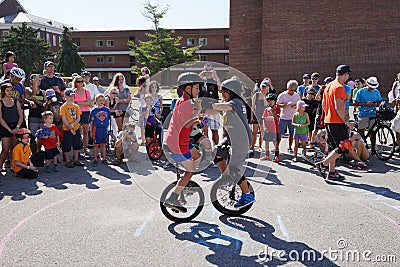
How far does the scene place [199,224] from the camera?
16.9 ft

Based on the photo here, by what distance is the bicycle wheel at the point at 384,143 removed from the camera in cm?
873

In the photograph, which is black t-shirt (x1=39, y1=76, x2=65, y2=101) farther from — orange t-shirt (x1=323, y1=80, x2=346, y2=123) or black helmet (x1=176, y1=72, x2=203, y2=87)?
orange t-shirt (x1=323, y1=80, x2=346, y2=123)

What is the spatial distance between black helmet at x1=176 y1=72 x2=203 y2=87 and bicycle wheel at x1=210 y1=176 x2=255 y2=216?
1.38m

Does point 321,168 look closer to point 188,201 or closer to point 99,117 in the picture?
point 188,201

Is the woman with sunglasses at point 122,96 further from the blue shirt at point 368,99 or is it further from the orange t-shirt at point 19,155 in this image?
the blue shirt at point 368,99

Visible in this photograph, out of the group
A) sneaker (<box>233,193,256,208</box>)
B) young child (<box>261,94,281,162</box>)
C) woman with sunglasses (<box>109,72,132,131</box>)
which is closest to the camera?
sneaker (<box>233,193,256,208</box>)

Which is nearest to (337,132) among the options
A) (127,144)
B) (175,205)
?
(175,205)

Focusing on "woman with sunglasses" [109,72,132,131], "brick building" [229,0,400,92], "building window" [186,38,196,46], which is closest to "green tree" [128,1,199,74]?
"building window" [186,38,196,46]

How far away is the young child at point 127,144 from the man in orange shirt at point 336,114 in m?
4.01

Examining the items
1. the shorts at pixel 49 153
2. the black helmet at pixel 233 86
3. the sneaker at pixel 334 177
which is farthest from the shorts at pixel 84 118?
the sneaker at pixel 334 177

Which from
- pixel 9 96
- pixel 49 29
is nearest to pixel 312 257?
pixel 9 96

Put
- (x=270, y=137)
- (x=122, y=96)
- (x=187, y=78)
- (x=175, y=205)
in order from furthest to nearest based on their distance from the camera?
(x=122, y=96) < (x=270, y=137) < (x=175, y=205) < (x=187, y=78)

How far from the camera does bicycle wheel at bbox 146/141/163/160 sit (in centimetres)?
873

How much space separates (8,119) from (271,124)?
5667mm
